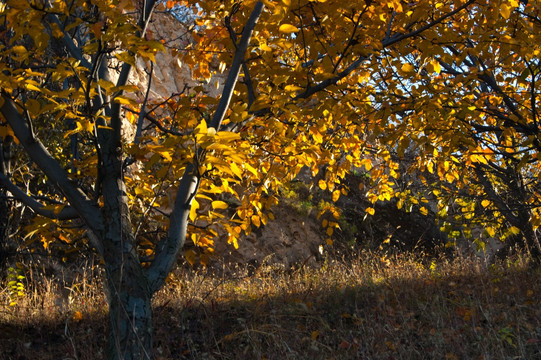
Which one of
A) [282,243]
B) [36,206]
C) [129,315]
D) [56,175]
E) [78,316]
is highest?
[282,243]

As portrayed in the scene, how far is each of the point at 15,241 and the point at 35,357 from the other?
9.50ft

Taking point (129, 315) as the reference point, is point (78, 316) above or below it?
above

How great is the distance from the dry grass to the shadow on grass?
0.04 ft

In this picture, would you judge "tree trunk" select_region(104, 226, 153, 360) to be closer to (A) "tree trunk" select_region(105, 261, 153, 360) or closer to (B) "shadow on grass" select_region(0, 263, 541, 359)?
(A) "tree trunk" select_region(105, 261, 153, 360)

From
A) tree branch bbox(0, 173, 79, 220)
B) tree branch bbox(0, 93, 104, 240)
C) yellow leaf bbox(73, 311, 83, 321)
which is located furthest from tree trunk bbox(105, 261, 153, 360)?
yellow leaf bbox(73, 311, 83, 321)

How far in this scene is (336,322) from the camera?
4234 mm

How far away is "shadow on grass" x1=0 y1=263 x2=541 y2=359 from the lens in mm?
3287

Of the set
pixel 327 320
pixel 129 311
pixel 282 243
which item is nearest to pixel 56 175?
pixel 129 311

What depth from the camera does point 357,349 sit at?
130 inches

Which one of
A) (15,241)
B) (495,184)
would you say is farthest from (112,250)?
(495,184)

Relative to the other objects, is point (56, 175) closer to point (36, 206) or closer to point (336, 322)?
point (36, 206)

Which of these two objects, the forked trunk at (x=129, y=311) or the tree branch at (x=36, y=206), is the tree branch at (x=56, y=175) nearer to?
the tree branch at (x=36, y=206)

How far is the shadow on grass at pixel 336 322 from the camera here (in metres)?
3.29

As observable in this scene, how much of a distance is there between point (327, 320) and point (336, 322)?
9 centimetres
